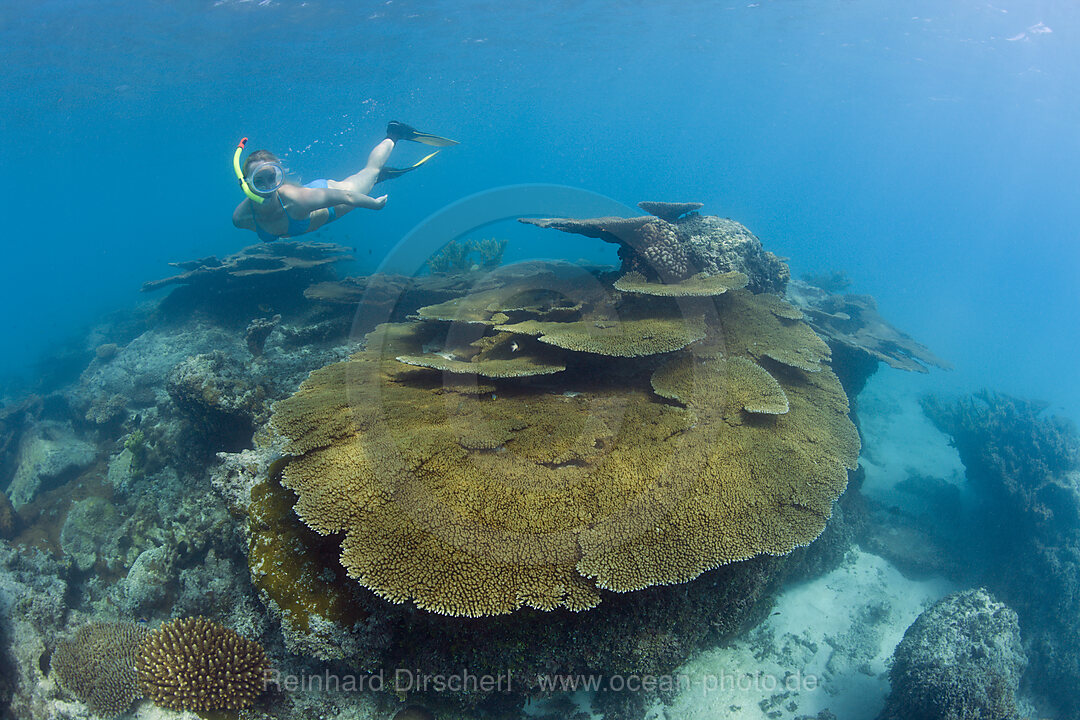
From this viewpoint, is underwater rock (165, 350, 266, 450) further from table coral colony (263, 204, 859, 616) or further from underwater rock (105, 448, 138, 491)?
underwater rock (105, 448, 138, 491)

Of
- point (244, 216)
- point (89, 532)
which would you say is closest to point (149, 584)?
point (89, 532)

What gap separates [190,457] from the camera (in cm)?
690

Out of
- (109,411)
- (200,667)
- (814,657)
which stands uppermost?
(109,411)

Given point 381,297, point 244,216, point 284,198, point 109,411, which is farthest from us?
point 109,411

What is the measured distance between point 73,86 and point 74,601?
127 ft

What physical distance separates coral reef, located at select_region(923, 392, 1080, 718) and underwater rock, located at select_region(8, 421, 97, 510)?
1915 centimetres

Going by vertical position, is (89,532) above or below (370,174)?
below

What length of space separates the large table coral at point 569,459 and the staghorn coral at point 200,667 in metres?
1.31

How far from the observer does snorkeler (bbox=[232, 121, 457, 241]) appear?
20.0 ft

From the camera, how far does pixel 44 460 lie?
9.74 meters

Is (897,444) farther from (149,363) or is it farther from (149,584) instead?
(149,363)

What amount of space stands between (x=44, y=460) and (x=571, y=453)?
13.2m

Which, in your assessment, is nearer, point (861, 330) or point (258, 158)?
point (258, 158)

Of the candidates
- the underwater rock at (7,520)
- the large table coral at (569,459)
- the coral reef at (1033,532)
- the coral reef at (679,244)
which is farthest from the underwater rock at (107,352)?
the coral reef at (1033,532)
